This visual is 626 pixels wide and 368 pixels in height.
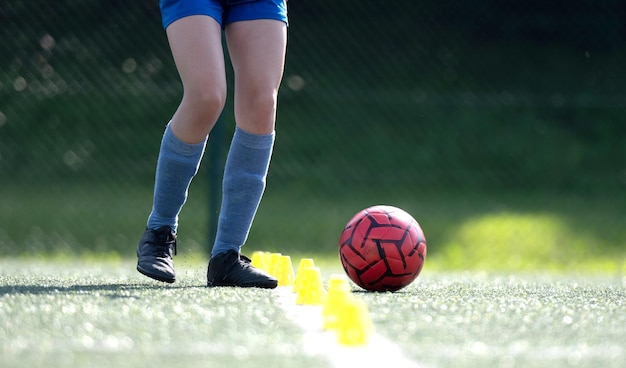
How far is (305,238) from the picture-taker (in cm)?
890

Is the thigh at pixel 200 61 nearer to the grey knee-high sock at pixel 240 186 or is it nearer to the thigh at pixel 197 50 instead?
the thigh at pixel 197 50

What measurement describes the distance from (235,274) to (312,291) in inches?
21.0

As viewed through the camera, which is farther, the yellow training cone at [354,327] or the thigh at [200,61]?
the thigh at [200,61]

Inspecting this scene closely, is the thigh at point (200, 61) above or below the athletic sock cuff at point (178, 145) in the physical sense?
above

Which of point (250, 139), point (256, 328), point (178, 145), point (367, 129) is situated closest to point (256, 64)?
point (250, 139)

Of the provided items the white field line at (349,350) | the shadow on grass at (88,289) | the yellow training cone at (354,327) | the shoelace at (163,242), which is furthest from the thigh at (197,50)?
the yellow training cone at (354,327)

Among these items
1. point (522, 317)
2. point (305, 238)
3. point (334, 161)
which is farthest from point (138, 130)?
point (522, 317)

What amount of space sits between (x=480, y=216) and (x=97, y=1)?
4073 millimetres

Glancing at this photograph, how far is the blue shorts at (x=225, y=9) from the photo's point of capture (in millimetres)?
3457

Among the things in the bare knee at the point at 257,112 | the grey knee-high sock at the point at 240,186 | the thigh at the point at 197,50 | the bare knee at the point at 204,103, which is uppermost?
the thigh at the point at 197,50

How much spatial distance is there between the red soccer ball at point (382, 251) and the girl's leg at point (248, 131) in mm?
313

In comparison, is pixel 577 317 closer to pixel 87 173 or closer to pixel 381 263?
pixel 381 263

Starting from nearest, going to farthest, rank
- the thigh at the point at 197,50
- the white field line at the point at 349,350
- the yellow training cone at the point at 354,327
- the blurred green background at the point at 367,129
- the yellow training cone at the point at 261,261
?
the white field line at the point at 349,350, the yellow training cone at the point at 354,327, the thigh at the point at 197,50, the yellow training cone at the point at 261,261, the blurred green background at the point at 367,129

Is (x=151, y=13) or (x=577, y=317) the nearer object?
(x=577, y=317)
